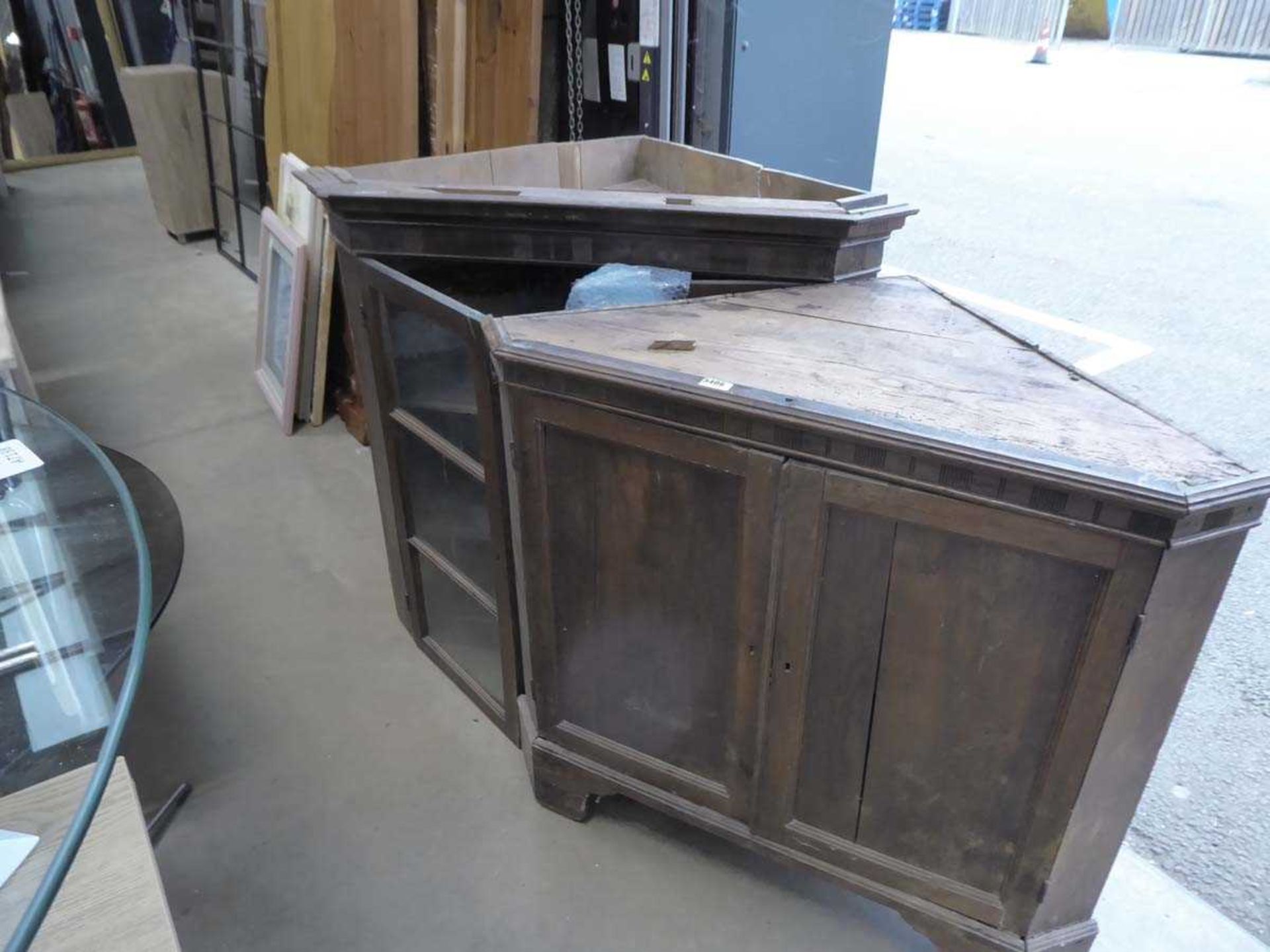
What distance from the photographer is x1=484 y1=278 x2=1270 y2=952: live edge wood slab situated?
1079 mm

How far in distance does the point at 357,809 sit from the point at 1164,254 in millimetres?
4915

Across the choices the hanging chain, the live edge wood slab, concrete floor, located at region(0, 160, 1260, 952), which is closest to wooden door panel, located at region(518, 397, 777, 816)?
the live edge wood slab

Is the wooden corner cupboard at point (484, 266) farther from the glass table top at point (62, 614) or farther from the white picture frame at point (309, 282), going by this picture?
the white picture frame at point (309, 282)

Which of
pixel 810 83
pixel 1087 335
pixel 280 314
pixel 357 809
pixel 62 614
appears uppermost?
pixel 810 83

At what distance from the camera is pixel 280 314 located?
336 cm

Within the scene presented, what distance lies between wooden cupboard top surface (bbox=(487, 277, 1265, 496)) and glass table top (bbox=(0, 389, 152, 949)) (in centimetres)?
61

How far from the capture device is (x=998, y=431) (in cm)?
109

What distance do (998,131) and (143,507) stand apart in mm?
7607

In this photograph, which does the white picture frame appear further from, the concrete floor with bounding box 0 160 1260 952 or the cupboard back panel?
the cupboard back panel

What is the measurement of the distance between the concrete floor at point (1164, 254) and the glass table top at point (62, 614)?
1678 millimetres

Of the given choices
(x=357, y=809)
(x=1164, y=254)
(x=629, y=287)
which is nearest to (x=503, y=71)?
(x=629, y=287)

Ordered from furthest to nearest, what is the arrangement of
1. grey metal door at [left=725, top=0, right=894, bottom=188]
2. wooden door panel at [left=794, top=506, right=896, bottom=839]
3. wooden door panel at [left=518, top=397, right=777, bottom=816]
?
grey metal door at [left=725, top=0, right=894, bottom=188], wooden door panel at [left=518, top=397, right=777, bottom=816], wooden door panel at [left=794, top=506, right=896, bottom=839]

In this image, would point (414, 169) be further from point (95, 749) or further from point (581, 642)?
point (95, 749)

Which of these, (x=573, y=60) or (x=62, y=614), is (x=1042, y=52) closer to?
(x=573, y=60)
